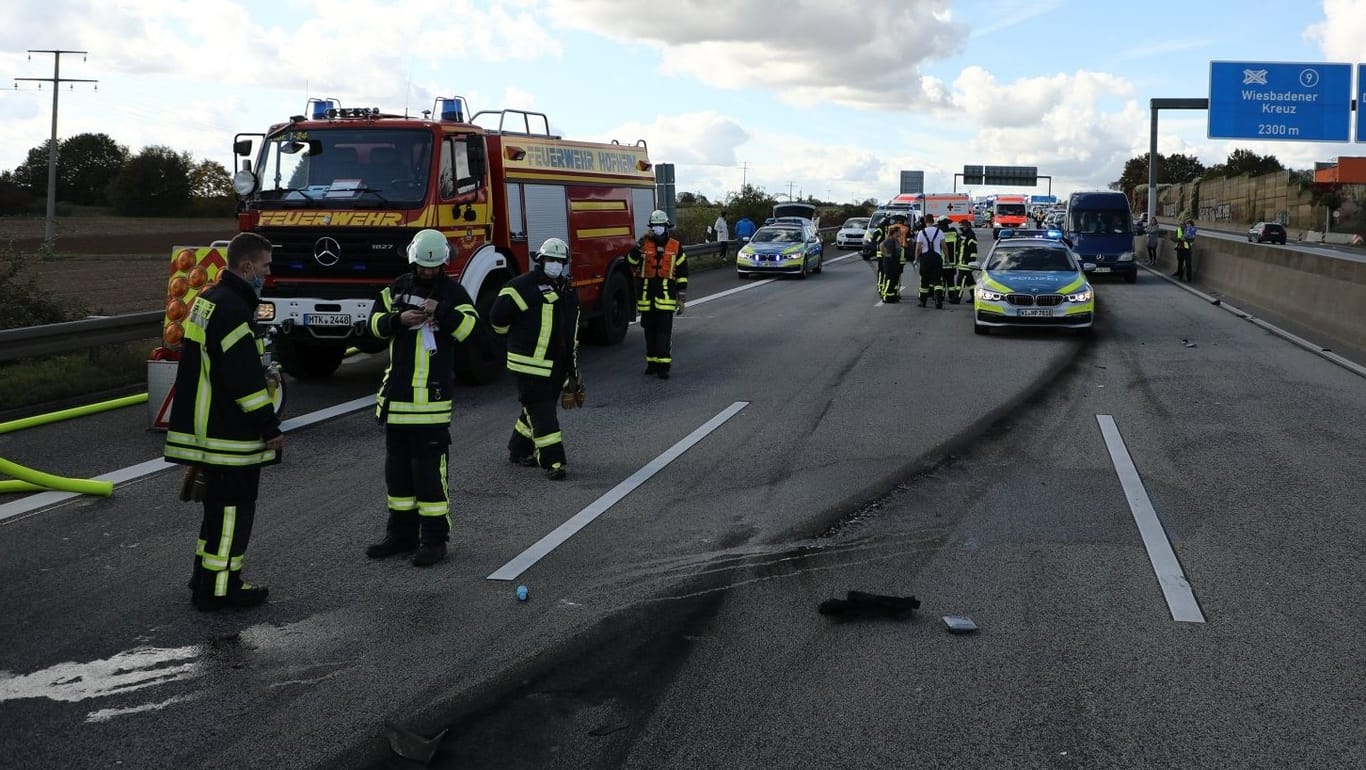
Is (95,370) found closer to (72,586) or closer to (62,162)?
(72,586)

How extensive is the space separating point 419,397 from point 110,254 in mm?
46807

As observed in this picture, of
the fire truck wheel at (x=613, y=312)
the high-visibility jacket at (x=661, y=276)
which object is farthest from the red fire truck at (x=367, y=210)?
the fire truck wheel at (x=613, y=312)

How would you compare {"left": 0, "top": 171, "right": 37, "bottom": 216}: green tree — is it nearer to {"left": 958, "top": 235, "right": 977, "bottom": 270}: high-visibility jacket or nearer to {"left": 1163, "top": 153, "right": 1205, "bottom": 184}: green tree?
{"left": 958, "top": 235, "right": 977, "bottom": 270}: high-visibility jacket

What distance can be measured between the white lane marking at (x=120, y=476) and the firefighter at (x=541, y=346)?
2.55m

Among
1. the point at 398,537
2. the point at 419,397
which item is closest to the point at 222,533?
the point at 398,537

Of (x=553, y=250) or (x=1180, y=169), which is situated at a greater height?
(x=1180, y=169)

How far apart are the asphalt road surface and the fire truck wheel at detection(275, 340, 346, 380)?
2.44m

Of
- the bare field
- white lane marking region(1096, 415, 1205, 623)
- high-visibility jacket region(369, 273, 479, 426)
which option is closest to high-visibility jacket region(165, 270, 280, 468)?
high-visibility jacket region(369, 273, 479, 426)

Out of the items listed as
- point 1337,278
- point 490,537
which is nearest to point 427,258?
point 490,537

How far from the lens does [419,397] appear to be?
22.5 ft

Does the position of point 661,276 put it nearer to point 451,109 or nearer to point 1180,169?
point 451,109

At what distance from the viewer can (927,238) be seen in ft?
79.1

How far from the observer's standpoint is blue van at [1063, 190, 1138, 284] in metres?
34.0

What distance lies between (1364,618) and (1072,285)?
1366 cm
